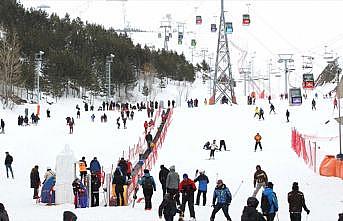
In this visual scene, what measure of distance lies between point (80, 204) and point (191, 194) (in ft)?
12.6

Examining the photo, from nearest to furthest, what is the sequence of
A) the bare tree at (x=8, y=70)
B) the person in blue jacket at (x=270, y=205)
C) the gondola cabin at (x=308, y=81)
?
1. the person in blue jacket at (x=270, y=205)
2. the gondola cabin at (x=308, y=81)
3. the bare tree at (x=8, y=70)

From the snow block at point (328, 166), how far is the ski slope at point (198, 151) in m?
0.33

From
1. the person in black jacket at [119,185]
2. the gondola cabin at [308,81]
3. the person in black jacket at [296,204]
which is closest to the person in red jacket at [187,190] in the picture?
the person in black jacket at [119,185]

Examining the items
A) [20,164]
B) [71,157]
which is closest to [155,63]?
[20,164]

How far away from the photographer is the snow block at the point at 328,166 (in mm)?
23692

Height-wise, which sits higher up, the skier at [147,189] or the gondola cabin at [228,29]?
the gondola cabin at [228,29]

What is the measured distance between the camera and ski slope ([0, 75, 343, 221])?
16906 millimetres

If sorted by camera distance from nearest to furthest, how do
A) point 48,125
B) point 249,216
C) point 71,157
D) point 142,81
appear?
point 249,216 < point 71,157 < point 48,125 < point 142,81

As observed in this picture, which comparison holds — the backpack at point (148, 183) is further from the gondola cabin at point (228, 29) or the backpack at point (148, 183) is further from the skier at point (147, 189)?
the gondola cabin at point (228, 29)

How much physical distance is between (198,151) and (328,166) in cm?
1087

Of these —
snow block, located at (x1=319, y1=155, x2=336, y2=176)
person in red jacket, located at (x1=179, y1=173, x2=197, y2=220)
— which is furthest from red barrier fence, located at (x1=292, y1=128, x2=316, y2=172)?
person in red jacket, located at (x1=179, y1=173, x2=197, y2=220)

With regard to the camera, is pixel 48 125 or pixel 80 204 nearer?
pixel 80 204

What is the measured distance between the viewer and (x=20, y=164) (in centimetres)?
2955

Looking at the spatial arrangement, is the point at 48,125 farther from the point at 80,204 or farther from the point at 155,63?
the point at 155,63
